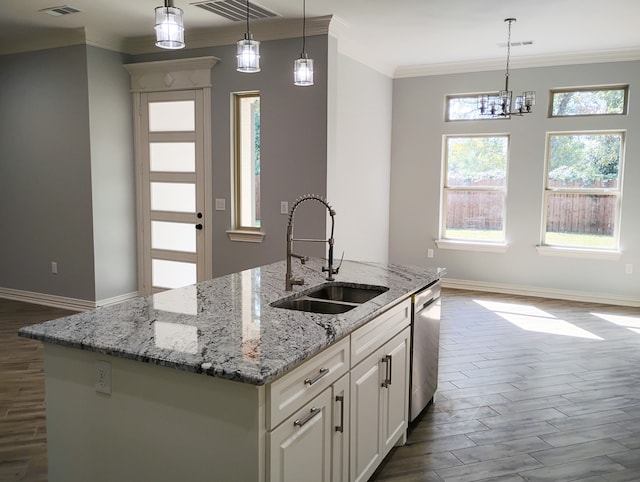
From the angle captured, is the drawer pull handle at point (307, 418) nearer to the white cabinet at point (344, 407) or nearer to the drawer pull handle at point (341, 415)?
the white cabinet at point (344, 407)

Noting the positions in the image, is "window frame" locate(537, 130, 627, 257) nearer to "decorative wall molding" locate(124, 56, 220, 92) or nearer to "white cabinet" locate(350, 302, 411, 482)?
"decorative wall molding" locate(124, 56, 220, 92)

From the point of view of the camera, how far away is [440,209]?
706 cm

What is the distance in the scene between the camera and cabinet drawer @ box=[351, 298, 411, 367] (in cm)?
222

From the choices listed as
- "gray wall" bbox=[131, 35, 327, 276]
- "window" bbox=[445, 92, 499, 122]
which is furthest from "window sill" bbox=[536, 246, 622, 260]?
"gray wall" bbox=[131, 35, 327, 276]

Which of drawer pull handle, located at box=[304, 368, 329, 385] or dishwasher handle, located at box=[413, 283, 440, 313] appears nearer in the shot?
drawer pull handle, located at box=[304, 368, 329, 385]

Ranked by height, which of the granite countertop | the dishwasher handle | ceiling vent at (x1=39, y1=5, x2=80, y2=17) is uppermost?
ceiling vent at (x1=39, y1=5, x2=80, y2=17)

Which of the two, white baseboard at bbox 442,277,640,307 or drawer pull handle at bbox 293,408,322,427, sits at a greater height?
drawer pull handle at bbox 293,408,322,427

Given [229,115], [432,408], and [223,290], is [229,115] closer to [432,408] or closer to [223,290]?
[223,290]

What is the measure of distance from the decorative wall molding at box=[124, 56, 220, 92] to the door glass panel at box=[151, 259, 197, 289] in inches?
74.4

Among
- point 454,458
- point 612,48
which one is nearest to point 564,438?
point 454,458

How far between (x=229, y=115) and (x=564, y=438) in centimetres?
406

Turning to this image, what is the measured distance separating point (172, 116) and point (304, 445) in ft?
15.2

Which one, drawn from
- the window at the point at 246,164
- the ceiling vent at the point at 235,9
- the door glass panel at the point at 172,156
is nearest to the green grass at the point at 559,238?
the window at the point at 246,164

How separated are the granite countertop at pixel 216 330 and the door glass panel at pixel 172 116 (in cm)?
333
